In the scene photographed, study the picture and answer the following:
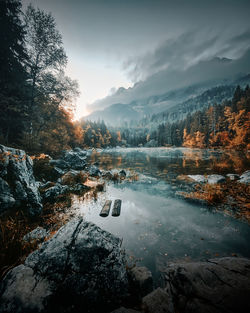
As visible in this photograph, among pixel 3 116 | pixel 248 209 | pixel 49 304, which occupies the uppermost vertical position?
pixel 3 116

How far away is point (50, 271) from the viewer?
238 centimetres

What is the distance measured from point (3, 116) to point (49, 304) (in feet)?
51.5

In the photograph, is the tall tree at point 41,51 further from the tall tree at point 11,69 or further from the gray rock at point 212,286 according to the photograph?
the gray rock at point 212,286

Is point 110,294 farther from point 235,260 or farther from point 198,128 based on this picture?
point 198,128

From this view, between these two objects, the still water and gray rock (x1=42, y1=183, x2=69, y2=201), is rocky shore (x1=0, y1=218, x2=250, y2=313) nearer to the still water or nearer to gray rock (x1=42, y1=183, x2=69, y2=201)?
the still water

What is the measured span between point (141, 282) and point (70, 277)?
182 cm

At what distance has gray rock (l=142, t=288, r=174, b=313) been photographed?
2.29 metres

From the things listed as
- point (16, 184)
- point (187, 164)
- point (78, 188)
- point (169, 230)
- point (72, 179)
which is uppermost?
point (16, 184)

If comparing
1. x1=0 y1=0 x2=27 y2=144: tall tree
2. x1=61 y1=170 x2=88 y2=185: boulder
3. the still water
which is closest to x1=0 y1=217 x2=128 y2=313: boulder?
the still water

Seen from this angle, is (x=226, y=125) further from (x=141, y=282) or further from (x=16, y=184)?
(x=16, y=184)

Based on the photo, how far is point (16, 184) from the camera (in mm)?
5180

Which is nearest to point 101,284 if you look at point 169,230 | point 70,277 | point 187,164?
point 70,277

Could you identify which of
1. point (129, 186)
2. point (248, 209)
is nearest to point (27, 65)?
point (129, 186)

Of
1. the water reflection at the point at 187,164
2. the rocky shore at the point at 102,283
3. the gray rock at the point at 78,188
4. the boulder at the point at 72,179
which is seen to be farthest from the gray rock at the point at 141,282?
the water reflection at the point at 187,164
